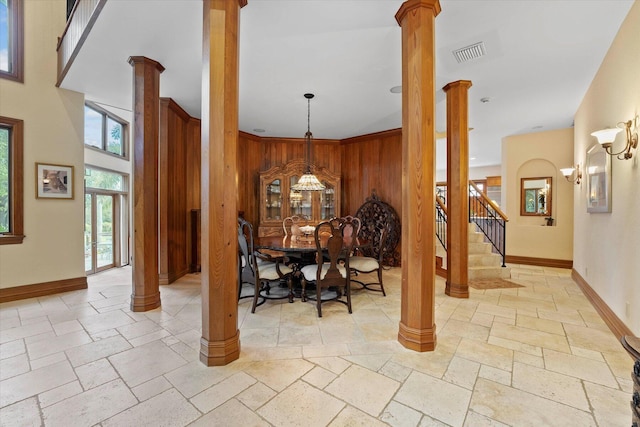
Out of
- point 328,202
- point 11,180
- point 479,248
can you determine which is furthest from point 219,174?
point 479,248

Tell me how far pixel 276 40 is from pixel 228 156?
55.7 inches

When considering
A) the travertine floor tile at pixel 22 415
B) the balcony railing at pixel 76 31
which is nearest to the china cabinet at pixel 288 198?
the balcony railing at pixel 76 31

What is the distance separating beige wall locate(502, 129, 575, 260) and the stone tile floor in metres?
2.92

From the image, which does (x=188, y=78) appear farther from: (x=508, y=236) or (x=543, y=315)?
(x=508, y=236)

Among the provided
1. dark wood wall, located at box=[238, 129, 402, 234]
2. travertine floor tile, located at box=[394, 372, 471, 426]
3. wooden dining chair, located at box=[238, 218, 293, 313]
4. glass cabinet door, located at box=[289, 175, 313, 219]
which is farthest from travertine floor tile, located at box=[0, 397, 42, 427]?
glass cabinet door, located at box=[289, 175, 313, 219]

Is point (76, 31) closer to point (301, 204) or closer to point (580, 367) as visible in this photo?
point (301, 204)

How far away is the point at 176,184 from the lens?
4586 millimetres

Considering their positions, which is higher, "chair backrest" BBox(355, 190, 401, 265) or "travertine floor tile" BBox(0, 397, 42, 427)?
"chair backrest" BBox(355, 190, 401, 265)

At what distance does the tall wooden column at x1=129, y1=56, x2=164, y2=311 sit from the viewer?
3066mm

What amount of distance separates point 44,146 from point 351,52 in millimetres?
4082

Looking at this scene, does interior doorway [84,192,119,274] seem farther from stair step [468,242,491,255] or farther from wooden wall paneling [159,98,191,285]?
stair step [468,242,491,255]

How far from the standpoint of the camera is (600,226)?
11.0ft

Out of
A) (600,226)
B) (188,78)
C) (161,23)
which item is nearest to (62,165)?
(188,78)

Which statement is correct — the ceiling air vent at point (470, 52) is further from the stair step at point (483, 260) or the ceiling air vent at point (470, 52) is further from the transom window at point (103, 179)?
the transom window at point (103, 179)
